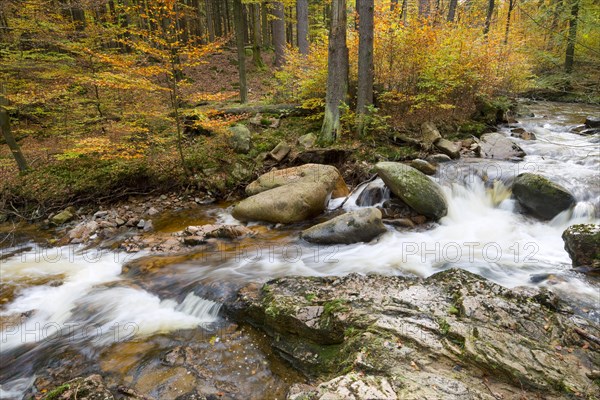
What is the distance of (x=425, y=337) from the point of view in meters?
3.25

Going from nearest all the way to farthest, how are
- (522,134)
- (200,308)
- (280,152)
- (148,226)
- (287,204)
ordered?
(200,308) < (287,204) < (148,226) < (280,152) < (522,134)

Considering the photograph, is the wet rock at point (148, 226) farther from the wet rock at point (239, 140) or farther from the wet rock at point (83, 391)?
the wet rock at point (83, 391)

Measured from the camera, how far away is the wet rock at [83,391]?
3090 millimetres

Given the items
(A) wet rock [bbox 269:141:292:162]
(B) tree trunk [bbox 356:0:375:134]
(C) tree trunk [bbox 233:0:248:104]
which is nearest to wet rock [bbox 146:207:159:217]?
(A) wet rock [bbox 269:141:292:162]

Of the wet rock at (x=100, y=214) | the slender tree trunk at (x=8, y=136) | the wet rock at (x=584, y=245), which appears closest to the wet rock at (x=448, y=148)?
the wet rock at (x=584, y=245)

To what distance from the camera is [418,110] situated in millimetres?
10625

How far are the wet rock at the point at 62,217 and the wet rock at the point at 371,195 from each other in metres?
7.00

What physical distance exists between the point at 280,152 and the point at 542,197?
20.8 ft

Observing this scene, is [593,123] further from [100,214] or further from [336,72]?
[100,214]

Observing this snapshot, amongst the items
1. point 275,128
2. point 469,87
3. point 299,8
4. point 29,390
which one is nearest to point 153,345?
point 29,390

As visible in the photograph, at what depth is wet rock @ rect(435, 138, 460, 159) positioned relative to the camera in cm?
925

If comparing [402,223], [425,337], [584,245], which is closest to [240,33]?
A: [402,223]

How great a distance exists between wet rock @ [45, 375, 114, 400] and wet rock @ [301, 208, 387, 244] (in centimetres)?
411

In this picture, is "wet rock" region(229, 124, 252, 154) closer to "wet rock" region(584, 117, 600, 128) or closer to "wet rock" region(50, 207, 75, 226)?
"wet rock" region(50, 207, 75, 226)
